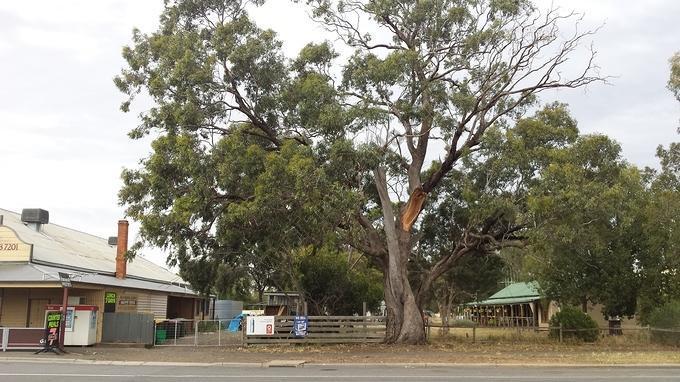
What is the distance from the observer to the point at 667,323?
1127 inches

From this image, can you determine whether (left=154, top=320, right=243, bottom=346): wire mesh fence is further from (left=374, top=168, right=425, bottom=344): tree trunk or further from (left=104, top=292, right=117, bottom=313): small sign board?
(left=374, top=168, right=425, bottom=344): tree trunk

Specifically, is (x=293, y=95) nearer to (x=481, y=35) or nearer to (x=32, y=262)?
(x=481, y=35)

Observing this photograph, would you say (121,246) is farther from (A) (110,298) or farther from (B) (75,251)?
(B) (75,251)

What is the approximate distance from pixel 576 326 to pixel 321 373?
18.7m

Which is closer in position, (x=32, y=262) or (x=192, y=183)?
(x=192, y=183)


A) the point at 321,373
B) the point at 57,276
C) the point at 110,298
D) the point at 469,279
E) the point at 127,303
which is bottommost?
the point at 321,373

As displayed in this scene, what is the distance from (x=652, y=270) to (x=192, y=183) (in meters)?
24.3

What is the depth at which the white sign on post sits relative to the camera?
1084 inches

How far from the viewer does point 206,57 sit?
2430 cm

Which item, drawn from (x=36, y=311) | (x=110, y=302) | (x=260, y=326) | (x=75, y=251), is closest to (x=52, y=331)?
(x=36, y=311)

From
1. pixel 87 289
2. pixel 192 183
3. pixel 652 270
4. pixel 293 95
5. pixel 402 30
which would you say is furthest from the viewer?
pixel 652 270

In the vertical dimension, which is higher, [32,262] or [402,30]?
[402,30]

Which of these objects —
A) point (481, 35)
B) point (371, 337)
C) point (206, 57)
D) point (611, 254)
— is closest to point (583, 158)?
point (481, 35)

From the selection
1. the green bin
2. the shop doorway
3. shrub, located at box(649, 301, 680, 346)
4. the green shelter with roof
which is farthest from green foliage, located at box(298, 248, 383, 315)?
shrub, located at box(649, 301, 680, 346)
